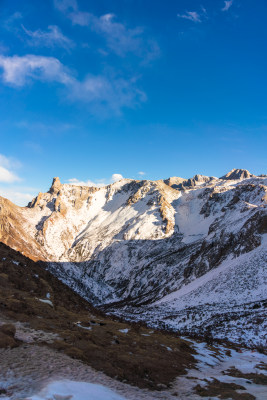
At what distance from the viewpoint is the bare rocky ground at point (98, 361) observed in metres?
9.89

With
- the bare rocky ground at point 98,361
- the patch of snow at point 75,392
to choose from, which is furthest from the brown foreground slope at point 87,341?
the patch of snow at point 75,392

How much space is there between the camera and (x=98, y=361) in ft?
40.4

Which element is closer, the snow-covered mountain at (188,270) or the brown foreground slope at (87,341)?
the brown foreground slope at (87,341)

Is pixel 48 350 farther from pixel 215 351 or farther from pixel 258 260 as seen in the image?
pixel 258 260

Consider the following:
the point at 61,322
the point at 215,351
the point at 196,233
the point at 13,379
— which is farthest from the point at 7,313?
the point at 196,233

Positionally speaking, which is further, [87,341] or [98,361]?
Result: [87,341]

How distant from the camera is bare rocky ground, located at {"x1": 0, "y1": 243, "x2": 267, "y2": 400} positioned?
9.89 meters

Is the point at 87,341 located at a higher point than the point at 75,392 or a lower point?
lower

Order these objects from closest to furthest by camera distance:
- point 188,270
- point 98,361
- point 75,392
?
point 75,392
point 98,361
point 188,270

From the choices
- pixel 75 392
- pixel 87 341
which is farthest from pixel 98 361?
pixel 75 392

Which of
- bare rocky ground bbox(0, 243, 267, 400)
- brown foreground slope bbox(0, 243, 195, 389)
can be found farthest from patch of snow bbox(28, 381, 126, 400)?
brown foreground slope bbox(0, 243, 195, 389)

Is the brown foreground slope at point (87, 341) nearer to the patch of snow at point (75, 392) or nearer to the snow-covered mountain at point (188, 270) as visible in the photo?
the patch of snow at point (75, 392)

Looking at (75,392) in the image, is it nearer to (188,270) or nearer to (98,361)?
(98,361)

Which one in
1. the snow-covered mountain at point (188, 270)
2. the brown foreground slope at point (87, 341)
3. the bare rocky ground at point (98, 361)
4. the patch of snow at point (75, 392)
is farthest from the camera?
the snow-covered mountain at point (188, 270)
